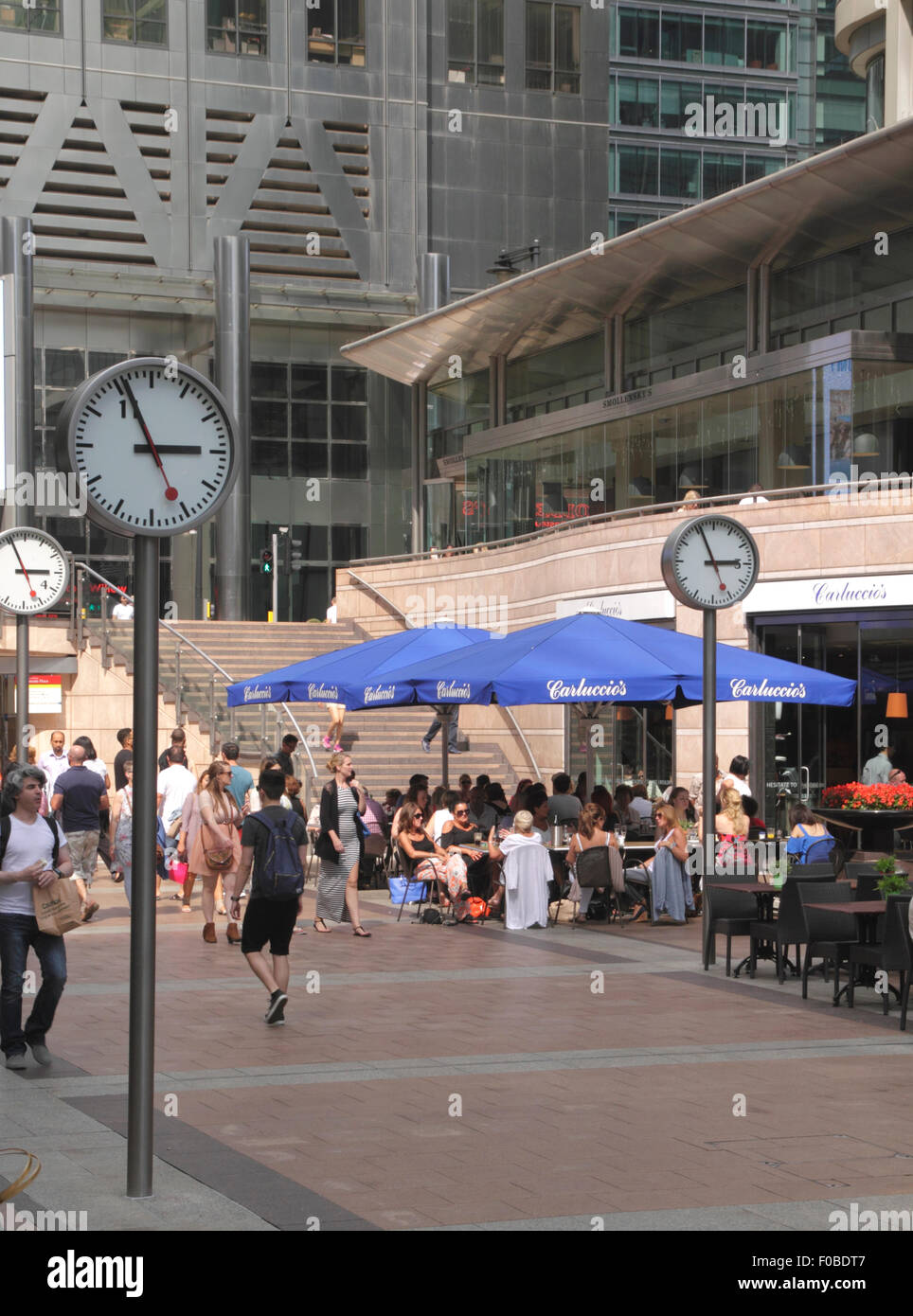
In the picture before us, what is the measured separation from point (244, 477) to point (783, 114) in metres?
41.7

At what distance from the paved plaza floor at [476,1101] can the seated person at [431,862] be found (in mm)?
3483

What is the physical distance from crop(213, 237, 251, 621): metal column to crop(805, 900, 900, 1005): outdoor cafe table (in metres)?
37.0

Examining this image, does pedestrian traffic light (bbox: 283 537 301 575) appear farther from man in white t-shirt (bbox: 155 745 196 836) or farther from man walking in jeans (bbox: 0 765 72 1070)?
man walking in jeans (bbox: 0 765 72 1070)

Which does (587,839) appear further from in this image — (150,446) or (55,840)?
(150,446)

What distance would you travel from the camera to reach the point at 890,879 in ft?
41.0

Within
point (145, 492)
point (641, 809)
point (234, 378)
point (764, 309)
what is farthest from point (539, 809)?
point (234, 378)

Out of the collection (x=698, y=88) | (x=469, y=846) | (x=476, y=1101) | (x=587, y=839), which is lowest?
(x=476, y=1101)

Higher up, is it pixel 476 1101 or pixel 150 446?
pixel 150 446

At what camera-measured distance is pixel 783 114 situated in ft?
263

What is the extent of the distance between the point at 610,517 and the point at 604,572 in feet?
4.06

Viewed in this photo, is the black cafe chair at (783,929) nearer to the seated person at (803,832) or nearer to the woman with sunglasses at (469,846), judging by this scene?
the seated person at (803,832)

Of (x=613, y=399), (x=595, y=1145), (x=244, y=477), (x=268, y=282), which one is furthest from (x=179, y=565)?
(x=595, y=1145)

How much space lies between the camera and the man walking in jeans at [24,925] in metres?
10.1
